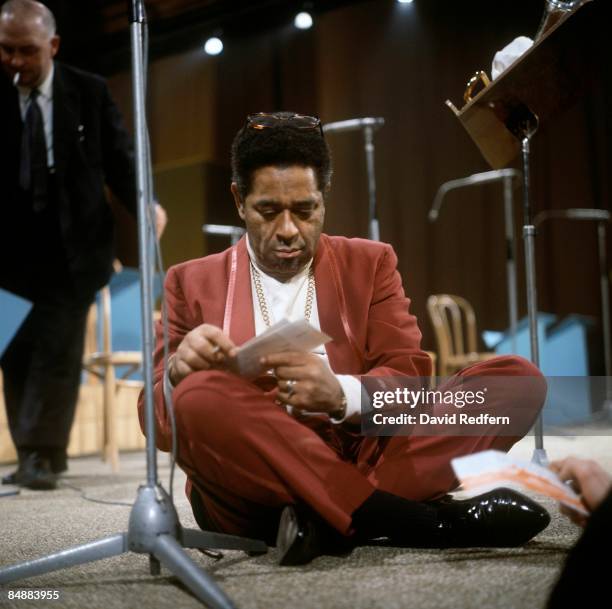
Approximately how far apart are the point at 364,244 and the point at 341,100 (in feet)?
13.7

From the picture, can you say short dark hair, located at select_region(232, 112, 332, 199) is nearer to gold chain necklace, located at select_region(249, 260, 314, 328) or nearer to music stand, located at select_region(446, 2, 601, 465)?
gold chain necklace, located at select_region(249, 260, 314, 328)

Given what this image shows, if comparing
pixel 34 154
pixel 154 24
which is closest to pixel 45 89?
pixel 34 154

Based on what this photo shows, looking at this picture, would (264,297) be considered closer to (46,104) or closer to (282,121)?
(282,121)

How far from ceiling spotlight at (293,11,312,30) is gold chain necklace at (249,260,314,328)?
4.00 metres

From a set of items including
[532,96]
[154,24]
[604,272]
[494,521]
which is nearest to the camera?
[494,521]

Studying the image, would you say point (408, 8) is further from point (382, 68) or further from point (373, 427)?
point (373, 427)

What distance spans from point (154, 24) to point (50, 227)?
3.42 meters

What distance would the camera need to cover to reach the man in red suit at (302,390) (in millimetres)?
1183

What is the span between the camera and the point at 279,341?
1021mm

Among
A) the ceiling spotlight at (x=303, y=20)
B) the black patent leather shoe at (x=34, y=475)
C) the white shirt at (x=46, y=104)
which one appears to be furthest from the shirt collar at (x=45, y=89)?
the ceiling spotlight at (x=303, y=20)

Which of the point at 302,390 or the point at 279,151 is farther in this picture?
the point at 279,151

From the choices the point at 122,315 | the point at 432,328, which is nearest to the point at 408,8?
the point at 432,328

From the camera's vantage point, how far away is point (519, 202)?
5.30 metres

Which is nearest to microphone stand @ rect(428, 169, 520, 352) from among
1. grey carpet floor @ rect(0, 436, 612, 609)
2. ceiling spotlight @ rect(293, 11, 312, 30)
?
ceiling spotlight @ rect(293, 11, 312, 30)
